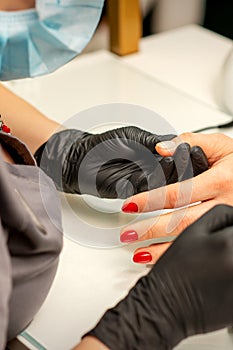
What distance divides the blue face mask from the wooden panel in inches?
9.8

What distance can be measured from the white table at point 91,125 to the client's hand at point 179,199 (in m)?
0.03

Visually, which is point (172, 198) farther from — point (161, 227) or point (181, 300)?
point (181, 300)

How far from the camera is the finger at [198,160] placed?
3.31 feet

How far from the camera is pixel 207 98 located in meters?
1.36

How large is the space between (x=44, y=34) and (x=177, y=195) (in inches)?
16.7

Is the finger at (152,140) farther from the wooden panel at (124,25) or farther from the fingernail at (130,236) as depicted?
the wooden panel at (124,25)

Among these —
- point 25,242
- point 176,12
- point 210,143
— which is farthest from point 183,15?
point 25,242

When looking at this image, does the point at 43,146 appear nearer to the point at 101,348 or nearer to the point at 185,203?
the point at 185,203

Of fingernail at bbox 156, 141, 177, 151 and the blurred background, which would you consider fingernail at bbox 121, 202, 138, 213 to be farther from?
the blurred background

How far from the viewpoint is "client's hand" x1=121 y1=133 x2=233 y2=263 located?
3.14ft

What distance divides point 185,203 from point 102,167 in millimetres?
140

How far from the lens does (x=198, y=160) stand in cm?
102

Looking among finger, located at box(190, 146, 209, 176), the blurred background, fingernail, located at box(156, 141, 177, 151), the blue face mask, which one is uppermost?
the blue face mask

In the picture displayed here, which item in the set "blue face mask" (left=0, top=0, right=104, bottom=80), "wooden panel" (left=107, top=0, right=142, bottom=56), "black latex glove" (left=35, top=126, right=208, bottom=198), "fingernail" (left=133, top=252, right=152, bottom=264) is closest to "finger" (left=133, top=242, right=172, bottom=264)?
"fingernail" (left=133, top=252, right=152, bottom=264)
